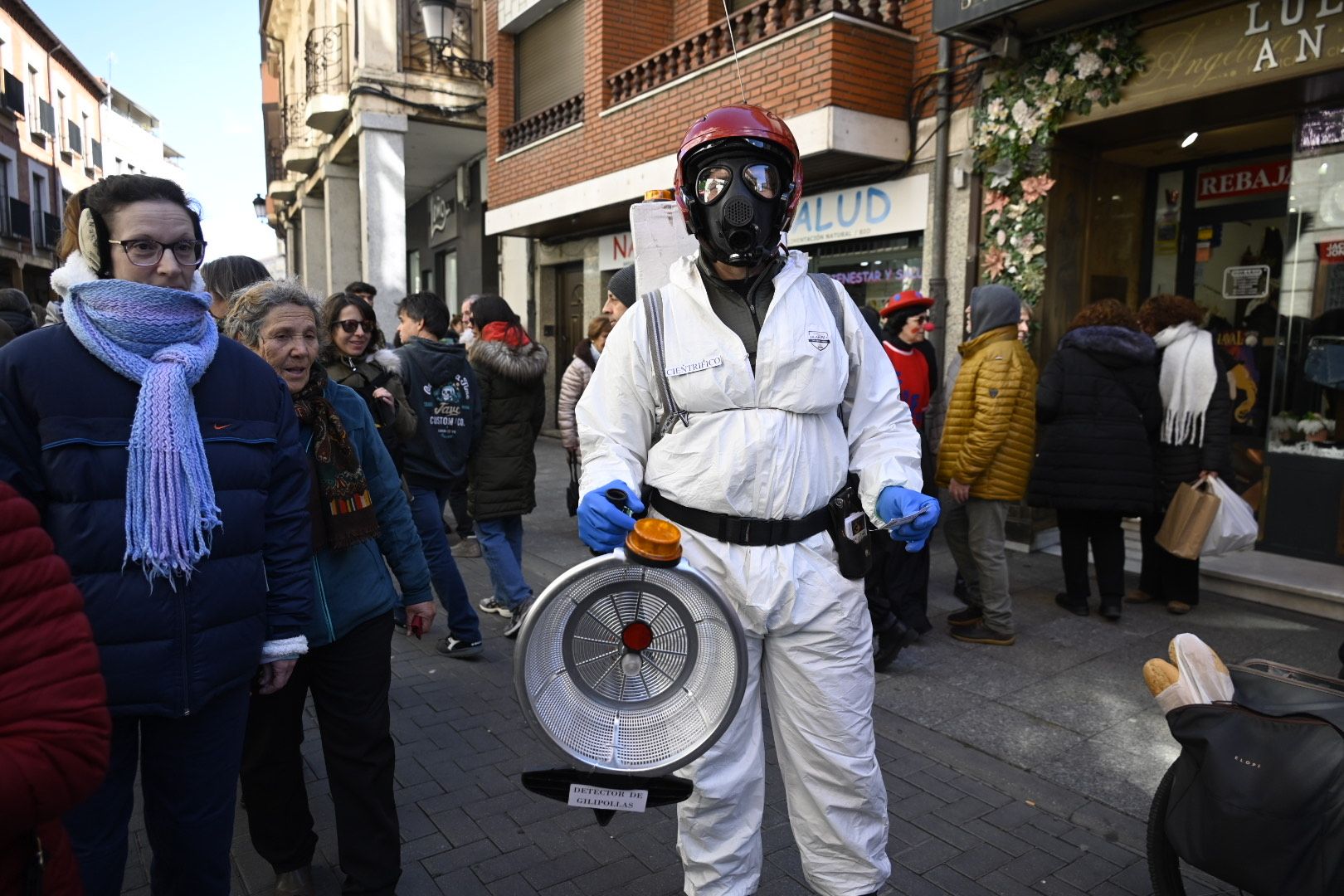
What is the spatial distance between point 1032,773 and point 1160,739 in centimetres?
75

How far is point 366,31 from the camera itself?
14766mm

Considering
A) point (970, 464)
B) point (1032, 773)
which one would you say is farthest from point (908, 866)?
point (970, 464)

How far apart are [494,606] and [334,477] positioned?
3.46m

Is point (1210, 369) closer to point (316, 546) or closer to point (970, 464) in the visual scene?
point (970, 464)

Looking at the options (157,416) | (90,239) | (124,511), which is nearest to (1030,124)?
(90,239)

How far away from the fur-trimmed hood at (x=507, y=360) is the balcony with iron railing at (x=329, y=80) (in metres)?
12.5

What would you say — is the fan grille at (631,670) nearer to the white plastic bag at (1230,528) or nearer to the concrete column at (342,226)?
the white plastic bag at (1230,528)

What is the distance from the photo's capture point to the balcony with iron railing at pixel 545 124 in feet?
39.4

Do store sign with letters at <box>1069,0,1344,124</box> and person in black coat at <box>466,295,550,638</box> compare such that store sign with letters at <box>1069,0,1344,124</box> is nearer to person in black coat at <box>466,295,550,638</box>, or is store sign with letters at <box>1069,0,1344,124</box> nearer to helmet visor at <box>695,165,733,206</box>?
person in black coat at <box>466,295,550,638</box>

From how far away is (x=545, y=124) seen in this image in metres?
12.8

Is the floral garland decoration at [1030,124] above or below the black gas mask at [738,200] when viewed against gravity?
above

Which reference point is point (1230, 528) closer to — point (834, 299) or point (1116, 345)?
point (1116, 345)

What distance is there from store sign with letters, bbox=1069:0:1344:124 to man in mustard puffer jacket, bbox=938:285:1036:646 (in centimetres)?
235

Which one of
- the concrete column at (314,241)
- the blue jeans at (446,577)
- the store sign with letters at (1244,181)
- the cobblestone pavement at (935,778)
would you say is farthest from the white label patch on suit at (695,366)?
the concrete column at (314,241)
